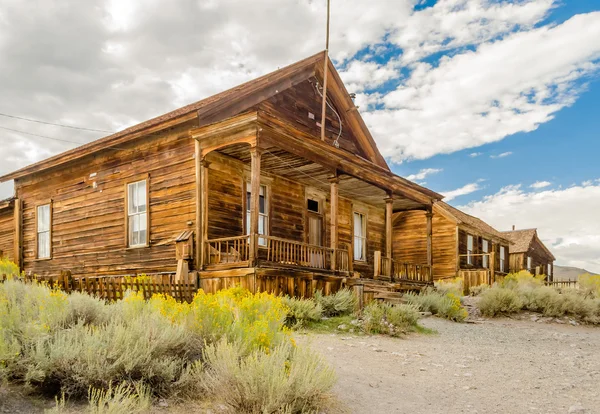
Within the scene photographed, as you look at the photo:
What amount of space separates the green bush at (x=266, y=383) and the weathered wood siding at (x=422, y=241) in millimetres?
22953

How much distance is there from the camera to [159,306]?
22.9 ft

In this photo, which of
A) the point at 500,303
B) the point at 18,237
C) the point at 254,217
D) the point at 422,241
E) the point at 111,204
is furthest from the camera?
the point at 422,241

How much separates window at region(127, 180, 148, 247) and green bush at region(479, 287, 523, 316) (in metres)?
10.2

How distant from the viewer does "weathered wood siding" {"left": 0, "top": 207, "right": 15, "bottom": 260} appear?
1992 centimetres

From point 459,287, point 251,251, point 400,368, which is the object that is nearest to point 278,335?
point 400,368

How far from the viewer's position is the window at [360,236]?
2031cm

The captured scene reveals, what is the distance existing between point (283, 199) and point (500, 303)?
23.7ft

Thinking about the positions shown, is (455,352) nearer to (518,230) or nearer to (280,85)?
(280,85)

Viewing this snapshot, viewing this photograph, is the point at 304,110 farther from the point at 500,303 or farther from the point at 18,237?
the point at 18,237

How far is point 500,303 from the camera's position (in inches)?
636

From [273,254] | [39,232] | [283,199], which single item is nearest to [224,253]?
[273,254]

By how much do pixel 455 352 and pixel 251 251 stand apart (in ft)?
15.4

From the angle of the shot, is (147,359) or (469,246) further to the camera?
(469,246)

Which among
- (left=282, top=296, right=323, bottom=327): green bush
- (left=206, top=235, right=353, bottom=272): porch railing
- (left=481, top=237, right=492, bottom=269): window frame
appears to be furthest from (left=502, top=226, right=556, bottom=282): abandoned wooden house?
(left=282, top=296, right=323, bottom=327): green bush
